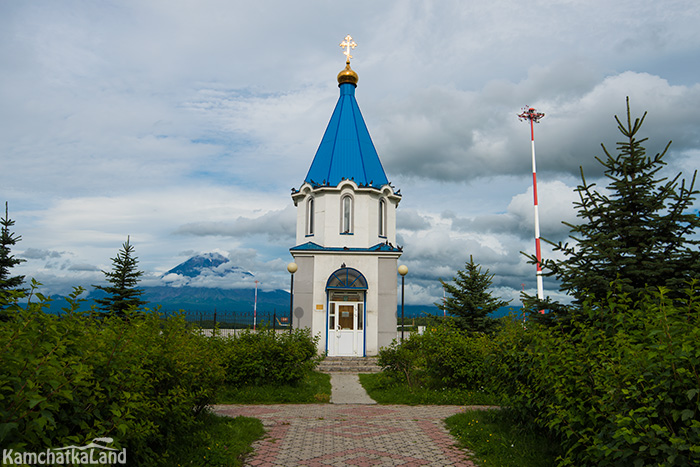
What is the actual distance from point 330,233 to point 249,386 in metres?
10.1

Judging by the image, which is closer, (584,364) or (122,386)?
(122,386)

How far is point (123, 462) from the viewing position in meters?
4.15

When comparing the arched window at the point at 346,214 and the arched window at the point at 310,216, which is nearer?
the arched window at the point at 346,214

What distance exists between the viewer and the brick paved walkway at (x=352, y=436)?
6113 mm

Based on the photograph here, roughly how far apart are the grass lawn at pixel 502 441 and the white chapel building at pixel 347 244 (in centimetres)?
1137

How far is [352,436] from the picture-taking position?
7359 millimetres

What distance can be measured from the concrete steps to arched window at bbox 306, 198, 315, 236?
586cm

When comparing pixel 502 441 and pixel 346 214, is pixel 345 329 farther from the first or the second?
pixel 502 441

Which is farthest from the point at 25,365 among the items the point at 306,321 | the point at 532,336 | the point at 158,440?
the point at 306,321

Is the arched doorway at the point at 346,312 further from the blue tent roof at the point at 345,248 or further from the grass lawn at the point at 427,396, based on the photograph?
the grass lawn at the point at 427,396

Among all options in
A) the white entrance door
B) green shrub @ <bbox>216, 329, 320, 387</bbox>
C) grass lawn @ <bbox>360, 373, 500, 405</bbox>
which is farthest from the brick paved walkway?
the white entrance door

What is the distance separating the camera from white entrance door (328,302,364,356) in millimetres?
19219

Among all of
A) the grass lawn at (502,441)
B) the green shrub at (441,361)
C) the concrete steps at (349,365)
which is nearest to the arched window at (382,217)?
the concrete steps at (349,365)

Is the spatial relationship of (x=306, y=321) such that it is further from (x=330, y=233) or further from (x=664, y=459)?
(x=664, y=459)
